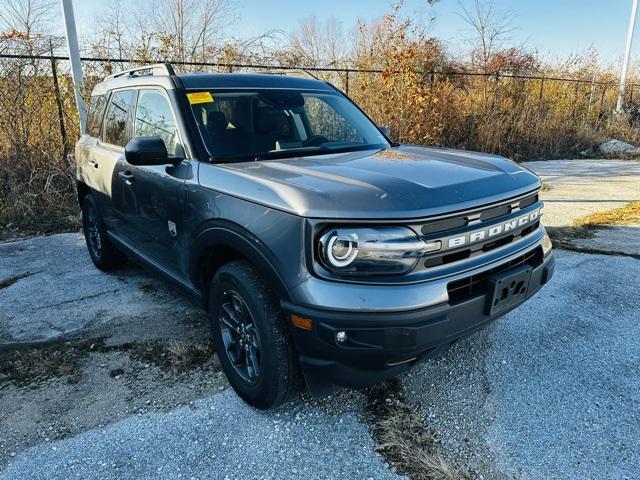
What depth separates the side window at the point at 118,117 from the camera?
375 centimetres

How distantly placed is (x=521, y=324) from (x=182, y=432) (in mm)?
2502

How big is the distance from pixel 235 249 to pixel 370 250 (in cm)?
79

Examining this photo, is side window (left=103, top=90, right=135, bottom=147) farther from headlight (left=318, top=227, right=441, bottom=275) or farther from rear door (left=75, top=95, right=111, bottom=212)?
headlight (left=318, top=227, right=441, bottom=275)

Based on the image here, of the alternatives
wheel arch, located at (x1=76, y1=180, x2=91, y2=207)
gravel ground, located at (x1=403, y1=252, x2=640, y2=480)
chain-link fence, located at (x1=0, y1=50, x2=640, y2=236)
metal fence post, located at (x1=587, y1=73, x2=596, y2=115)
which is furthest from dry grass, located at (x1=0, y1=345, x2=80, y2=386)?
metal fence post, located at (x1=587, y1=73, x2=596, y2=115)

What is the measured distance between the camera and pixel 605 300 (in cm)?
395

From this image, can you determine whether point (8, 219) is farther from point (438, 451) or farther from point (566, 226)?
point (566, 226)

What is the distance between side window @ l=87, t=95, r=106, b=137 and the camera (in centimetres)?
434

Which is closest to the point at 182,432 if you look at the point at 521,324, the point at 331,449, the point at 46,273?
the point at 331,449

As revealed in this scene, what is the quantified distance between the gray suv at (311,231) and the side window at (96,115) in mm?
901

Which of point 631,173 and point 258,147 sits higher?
point 258,147

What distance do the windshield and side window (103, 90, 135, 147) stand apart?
969mm

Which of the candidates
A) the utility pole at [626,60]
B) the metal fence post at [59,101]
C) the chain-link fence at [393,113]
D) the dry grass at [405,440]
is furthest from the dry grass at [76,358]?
the utility pole at [626,60]

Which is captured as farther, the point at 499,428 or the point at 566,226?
the point at 566,226

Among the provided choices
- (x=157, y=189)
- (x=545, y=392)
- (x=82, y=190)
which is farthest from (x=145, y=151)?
(x=545, y=392)
